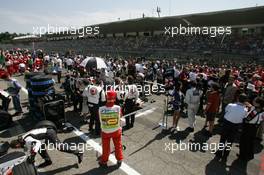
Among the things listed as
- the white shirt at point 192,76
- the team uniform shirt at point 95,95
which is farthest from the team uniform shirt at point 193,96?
the white shirt at point 192,76

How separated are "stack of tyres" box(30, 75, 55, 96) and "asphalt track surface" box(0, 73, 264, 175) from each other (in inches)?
47.2

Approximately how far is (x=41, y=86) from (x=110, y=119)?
4323 mm

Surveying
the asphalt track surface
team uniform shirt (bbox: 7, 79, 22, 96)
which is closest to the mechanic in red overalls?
the asphalt track surface

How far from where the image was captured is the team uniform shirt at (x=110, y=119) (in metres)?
5.81

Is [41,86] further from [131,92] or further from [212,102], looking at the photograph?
[212,102]

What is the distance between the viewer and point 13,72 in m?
21.3

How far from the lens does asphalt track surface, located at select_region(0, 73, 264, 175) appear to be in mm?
5921

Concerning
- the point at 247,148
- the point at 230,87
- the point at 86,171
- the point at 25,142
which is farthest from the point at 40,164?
the point at 230,87

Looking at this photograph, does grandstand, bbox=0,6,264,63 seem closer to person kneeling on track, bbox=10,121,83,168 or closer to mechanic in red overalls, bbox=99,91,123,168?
mechanic in red overalls, bbox=99,91,123,168

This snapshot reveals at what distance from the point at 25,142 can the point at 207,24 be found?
34.0m

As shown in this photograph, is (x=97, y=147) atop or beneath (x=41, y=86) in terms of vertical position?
beneath

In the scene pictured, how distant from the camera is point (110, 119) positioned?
5.82m

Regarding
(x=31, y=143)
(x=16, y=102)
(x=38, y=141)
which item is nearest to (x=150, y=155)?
(x=38, y=141)

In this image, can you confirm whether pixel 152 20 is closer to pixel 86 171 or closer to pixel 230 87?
pixel 230 87
